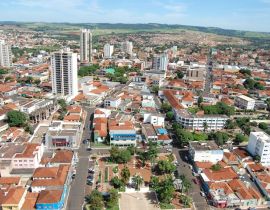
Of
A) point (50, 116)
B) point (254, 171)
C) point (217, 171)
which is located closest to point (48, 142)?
point (50, 116)

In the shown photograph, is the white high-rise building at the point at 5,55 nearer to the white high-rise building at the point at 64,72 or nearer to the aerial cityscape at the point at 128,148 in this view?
the aerial cityscape at the point at 128,148

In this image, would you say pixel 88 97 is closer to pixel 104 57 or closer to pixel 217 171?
pixel 217 171

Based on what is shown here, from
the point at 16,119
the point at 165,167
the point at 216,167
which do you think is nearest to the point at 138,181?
the point at 165,167

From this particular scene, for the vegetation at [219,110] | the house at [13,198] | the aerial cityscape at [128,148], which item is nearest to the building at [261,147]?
the aerial cityscape at [128,148]

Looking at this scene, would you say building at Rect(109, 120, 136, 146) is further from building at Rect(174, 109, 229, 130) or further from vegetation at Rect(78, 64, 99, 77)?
vegetation at Rect(78, 64, 99, 77)

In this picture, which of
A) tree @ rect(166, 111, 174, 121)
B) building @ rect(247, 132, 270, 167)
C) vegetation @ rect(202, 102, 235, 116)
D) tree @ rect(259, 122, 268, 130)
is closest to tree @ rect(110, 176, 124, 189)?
building @ rect(247, 132, 270, 167)

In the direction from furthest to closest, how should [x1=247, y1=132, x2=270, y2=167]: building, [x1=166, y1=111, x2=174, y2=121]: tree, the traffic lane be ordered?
[x1=166, y1=111, x2=174, y2=121]: tree
[x1=247, y1=132, x2=270, y2=167]: building
the traffic lane

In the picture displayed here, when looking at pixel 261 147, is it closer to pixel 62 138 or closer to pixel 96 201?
pixel 96 201
